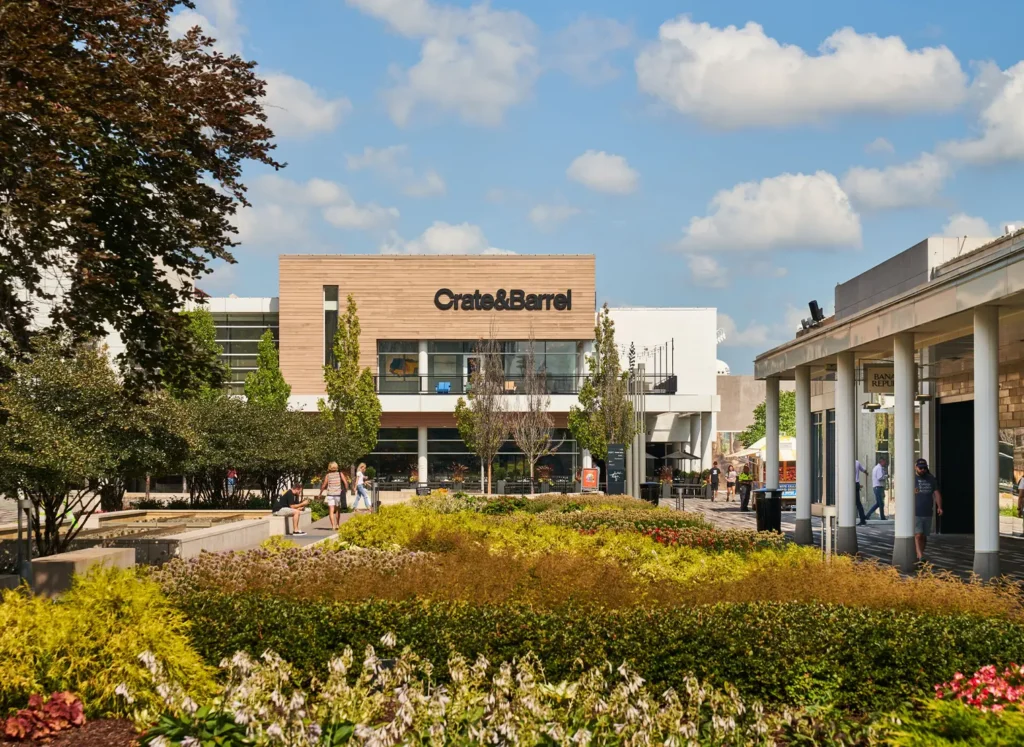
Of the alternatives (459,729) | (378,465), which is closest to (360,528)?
(459,729)

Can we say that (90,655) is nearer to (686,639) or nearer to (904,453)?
(686,639)

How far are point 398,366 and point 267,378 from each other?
21.3ft

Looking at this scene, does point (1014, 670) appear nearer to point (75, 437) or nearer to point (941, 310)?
point (941, 310)

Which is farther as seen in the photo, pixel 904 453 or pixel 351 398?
pixel 351 398

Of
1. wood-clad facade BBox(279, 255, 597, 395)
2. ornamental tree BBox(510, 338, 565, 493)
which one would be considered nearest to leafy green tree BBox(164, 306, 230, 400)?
ornamental tree BBox(510, 338, 565, 493)

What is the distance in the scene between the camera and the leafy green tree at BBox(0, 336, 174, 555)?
15.7 meters

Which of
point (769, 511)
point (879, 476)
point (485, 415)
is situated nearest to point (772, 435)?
point (769, 511)

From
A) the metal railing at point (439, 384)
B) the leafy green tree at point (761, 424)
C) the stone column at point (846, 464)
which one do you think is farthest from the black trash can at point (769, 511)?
the leafy green tree at point (761, 424)

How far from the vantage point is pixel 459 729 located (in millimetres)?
6168

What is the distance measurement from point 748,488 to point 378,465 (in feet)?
75.4

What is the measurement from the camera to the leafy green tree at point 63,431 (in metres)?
15.7

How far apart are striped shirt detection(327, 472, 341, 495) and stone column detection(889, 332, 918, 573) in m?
13.9

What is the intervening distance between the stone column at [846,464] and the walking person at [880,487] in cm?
1073

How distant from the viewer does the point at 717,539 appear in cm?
1697
